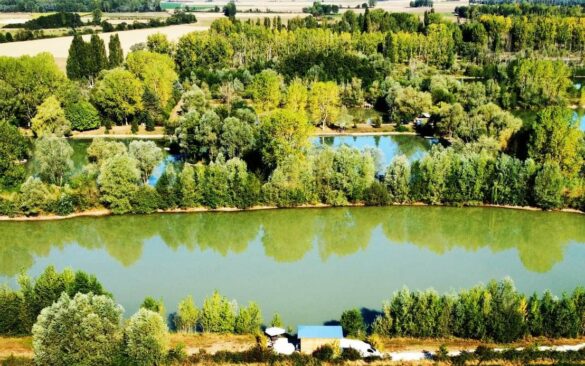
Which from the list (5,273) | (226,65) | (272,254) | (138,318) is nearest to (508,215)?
(272,254)

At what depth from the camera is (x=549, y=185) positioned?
1802 centimetres

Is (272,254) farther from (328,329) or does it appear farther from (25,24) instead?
(25,24)

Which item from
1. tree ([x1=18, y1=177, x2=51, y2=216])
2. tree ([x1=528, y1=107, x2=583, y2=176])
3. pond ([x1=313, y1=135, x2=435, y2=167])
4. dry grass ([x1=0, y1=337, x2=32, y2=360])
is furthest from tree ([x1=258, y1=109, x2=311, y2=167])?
dry grass ([x1=0, y1=337, x2=32, y2=360])

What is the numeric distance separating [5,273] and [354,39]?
31633 millimetres

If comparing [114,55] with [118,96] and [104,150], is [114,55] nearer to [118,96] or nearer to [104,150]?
[118,96]

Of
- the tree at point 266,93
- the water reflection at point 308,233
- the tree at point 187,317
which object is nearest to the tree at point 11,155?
the water reflection at point 308,233

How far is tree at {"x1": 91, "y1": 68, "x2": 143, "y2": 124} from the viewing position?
27.3 m

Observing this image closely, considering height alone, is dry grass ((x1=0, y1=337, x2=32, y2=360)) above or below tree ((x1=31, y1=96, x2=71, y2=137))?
below

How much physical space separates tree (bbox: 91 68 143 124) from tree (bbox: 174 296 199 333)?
56.6 feet

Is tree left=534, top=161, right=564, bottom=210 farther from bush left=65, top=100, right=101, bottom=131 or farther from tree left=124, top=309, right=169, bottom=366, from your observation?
bush left=65, top=100, right=101, bottom=131

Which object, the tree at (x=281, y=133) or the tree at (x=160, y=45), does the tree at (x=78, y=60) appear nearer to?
the tree at (x=160, y=45)

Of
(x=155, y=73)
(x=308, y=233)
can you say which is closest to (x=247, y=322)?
(x=308, y=233)

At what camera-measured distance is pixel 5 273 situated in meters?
15.4

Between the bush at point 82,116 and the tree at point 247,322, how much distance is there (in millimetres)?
17773
